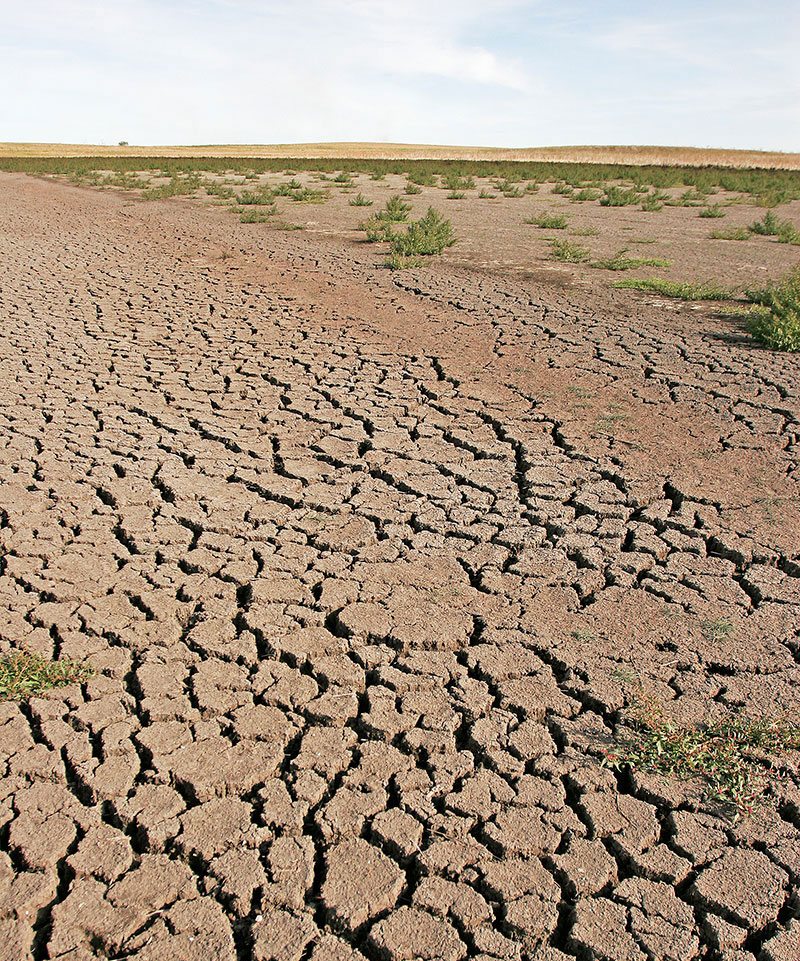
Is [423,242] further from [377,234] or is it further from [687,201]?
[687,201]

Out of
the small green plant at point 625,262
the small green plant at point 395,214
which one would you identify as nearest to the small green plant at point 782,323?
the small green plant at point 625,262

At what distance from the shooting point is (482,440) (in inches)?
209

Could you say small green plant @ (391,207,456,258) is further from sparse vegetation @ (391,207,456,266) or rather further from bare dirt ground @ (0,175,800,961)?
bare dirt ground @ (0,175,800,961)

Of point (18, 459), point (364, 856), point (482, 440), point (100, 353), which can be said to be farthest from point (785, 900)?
point (100, 353)

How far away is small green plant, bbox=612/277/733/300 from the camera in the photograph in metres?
9.42

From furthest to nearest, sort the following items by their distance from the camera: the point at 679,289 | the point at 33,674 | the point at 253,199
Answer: the point at 253,199, the point at 679,289, the point at 33,674

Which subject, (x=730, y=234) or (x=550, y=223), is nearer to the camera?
(x=730, y=234)

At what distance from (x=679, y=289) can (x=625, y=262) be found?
191 cm

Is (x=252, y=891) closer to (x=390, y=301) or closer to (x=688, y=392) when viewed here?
(x=688, y=392)

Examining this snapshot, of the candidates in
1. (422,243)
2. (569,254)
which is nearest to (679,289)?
(569,254)

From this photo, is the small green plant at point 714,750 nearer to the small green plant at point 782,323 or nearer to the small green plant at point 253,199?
the small green plant at point 782,323

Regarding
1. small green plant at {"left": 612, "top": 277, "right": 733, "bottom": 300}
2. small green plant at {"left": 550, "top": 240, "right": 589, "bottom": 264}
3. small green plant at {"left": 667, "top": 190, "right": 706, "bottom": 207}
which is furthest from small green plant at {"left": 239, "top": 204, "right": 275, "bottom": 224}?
small green plant at {"left": 667, "top": 190, "right": 706, "bottom": 207}

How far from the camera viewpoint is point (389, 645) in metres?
3.23

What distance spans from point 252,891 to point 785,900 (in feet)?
4.72
